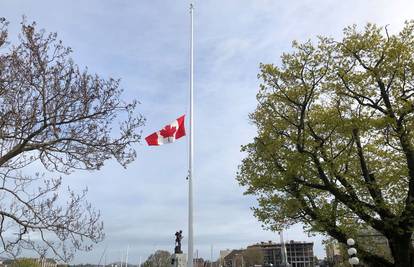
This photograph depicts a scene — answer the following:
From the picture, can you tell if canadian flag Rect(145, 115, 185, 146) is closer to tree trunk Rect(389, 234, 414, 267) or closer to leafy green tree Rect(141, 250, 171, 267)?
tree trunk Rect(389, 234, 414, 267)

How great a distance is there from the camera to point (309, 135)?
970 inches

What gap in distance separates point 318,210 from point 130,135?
14.5 metres

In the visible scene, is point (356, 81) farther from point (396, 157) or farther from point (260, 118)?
point (260, 118)

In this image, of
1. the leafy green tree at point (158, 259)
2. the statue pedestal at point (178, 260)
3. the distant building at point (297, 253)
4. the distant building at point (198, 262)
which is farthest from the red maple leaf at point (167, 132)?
the distant building at point (297, 253)

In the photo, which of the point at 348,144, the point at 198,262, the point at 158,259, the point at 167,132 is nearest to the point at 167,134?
the point at 167,132

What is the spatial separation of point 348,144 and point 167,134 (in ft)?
31.3

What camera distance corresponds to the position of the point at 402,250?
2275 centimetres

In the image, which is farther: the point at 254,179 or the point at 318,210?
the point at 254,179

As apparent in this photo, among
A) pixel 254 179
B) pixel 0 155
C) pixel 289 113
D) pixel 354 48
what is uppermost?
pixel 354 48

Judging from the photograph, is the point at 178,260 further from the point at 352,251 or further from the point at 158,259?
the point at 158,259

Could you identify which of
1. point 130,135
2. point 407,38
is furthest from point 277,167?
point 130,135

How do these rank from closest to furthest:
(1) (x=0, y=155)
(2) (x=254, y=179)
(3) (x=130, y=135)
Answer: (1) (x=0, y=155) → (3) (x=130, y=135) → (2) (x=254, y=179)

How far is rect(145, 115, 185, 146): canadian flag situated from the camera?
84.3 feet

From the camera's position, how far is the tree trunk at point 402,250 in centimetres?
2266
